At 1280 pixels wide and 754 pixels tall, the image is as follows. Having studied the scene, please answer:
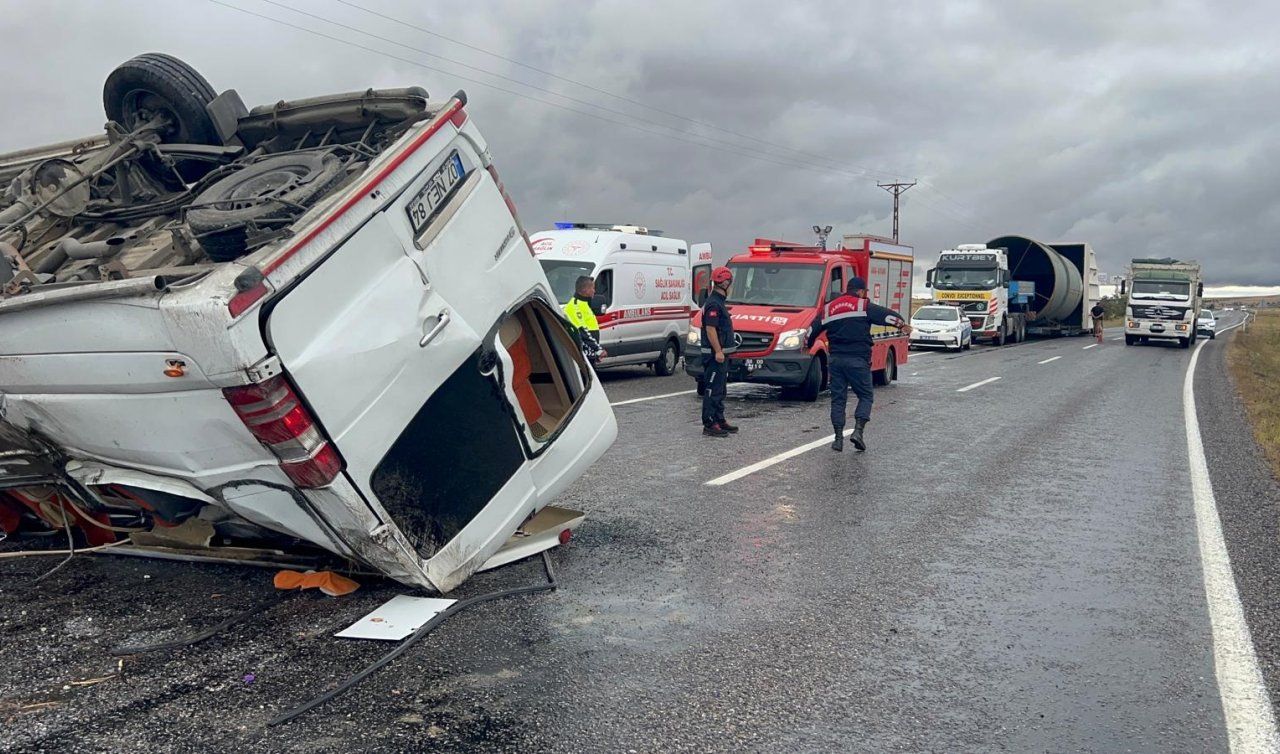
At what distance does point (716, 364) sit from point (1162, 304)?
28.7 meters

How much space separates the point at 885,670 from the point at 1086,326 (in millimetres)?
40022

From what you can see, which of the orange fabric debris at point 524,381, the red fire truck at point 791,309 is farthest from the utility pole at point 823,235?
the orange fabric debris at point 524,381

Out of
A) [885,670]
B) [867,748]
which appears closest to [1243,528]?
[885,670]

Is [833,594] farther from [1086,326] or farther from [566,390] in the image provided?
[1086,326]

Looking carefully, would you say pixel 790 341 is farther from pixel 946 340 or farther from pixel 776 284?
pixel 946 340

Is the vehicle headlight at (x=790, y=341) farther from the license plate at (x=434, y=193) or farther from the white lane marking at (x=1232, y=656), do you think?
the license plate at (x=434, y=193)

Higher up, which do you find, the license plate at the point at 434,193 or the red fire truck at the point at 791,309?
the license plate at the point at 434,193

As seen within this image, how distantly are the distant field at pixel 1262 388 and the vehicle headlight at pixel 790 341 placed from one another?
18.5 ft

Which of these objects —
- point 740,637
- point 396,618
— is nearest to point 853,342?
point 740,637

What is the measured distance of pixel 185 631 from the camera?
14.3 feet

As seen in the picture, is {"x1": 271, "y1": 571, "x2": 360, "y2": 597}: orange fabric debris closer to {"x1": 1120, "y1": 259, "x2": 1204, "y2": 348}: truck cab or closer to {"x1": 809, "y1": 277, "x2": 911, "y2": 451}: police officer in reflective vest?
{"x1": 809, "y1": 277, "x2": 911, "y2": 451}: police officer in reflective vest

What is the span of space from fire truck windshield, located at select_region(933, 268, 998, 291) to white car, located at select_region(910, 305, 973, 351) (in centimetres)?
189

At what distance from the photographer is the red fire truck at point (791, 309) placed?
13.9 meters

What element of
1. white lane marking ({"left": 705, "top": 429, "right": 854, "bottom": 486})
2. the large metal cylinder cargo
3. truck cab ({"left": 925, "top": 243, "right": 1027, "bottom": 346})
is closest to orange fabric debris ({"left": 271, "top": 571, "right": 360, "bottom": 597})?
white lane marking ({"left": 705, "top": 429, "right": 854, "bottom": 486})
